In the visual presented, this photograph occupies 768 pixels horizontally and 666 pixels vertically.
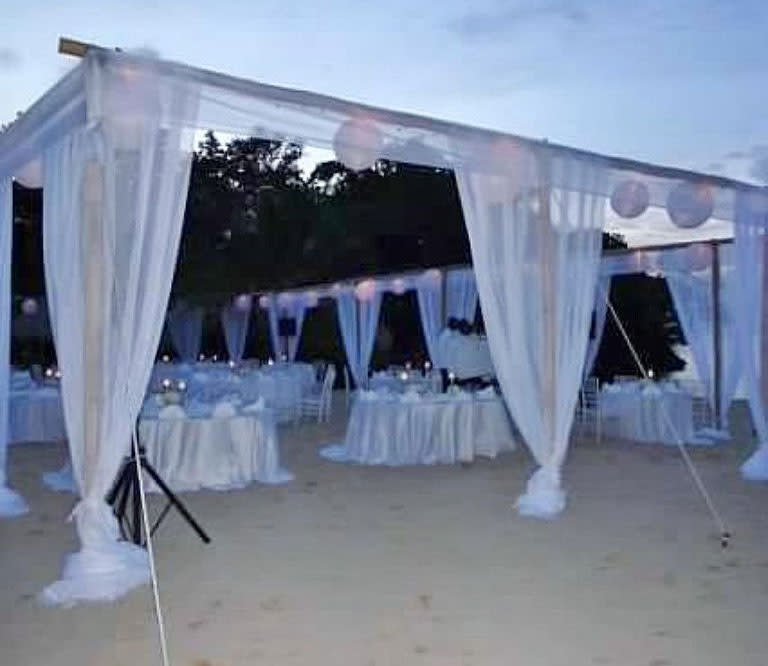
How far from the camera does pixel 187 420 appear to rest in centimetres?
705

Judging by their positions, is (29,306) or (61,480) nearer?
(61,480)

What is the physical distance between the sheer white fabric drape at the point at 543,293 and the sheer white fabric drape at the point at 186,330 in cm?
1449

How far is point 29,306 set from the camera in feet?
55.4

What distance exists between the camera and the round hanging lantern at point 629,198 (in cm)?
592

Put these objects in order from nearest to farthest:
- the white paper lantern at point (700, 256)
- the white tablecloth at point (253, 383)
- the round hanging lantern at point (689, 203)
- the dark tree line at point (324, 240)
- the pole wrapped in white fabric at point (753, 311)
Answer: the round hanging lantern at point (689, 203), the pole wrapped in white fabric at point (753, 311), the white paper lantern at point (700, 256), the white tablecloth at point (253, 383), the dark tree line at point (324, 240)

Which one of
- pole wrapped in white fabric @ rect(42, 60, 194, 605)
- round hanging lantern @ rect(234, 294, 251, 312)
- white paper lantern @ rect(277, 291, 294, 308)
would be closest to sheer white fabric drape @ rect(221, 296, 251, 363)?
round hanging lantern @ rect(234, 294, 251, 312)

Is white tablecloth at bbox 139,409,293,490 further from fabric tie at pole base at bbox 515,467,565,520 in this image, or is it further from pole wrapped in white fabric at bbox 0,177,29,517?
fabric tie at pole base at bbox 515,467,565,520

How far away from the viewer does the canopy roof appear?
3.94m

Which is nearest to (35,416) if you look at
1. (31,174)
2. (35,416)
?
(35,416)

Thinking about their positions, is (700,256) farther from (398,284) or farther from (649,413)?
(398,284)

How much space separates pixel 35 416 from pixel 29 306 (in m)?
7.83

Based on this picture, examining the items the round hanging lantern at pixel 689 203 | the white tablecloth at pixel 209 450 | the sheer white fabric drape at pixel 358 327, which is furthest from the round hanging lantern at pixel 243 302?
the round hanging lantern at pixel 689 203

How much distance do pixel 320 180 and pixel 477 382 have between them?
1362 centimetres

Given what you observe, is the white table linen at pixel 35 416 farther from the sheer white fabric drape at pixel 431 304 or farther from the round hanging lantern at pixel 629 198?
the round hanging lantern at pixel 629 198
